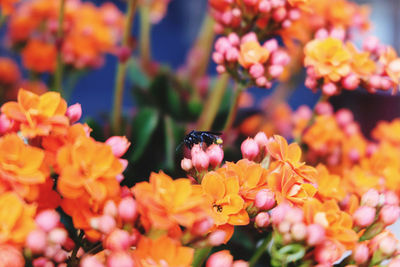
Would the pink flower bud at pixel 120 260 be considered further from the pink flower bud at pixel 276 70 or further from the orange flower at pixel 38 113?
the pink flower bud at pixel 276 70

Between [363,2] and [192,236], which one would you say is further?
[363,2]

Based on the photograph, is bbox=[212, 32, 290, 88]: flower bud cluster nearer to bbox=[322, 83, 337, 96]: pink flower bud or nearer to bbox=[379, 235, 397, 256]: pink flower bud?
bbox=[322, 83, 337, 96]: pink flower bud

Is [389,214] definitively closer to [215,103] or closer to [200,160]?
[200,160]

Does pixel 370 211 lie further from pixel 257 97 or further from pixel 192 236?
pixel 257 97

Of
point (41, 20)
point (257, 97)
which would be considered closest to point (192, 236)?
point (41, 20)

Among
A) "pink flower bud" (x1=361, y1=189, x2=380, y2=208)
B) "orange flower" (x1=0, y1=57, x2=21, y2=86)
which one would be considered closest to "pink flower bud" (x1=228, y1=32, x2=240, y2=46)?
"pink flower bud" (x1=361, y1=189, x2=380, y2=208)

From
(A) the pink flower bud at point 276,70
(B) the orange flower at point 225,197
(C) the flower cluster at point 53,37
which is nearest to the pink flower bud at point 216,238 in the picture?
(B) the orange flower at point 225,197

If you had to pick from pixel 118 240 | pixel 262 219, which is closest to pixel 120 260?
pixel 118 240
